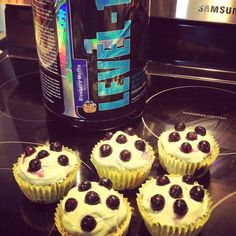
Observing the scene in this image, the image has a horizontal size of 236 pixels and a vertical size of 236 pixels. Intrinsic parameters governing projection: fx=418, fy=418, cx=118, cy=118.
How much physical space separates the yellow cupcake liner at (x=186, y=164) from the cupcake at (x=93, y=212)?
12 centimetres

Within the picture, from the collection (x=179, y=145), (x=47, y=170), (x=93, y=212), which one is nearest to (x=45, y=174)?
(x=47, y=170)

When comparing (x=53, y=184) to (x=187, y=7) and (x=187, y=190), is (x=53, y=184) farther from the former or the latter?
(x=187, y=7)

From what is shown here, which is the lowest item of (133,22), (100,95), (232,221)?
(232,221)

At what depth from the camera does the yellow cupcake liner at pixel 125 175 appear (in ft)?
2.18

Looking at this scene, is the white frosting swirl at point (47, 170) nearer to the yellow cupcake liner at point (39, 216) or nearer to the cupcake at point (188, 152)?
the yellow cupcake liner at point (39, 216)

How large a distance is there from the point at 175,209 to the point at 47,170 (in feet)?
0.68

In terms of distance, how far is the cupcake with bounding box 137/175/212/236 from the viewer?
576 millimetres

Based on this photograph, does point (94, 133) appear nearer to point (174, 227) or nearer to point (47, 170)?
point (47, 170)

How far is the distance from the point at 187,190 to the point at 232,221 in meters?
0.08

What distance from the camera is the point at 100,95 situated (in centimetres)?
73

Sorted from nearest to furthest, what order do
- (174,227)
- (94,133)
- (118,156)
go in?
(174,227) → (118,156) → (94,133)

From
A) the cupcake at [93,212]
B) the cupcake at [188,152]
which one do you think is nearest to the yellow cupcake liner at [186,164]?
the cupcake at [188,152]

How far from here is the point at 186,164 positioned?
2.24ft

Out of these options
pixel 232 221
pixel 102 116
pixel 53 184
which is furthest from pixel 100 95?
pixel 232 221
